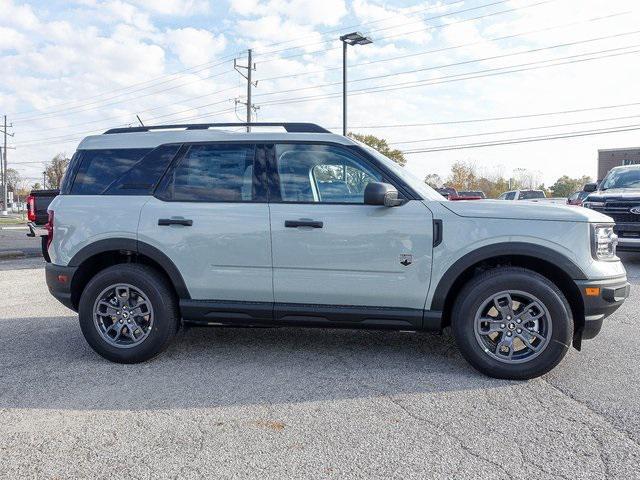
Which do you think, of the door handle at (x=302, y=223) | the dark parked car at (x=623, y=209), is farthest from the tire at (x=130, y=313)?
the dark parked car at (x=623, y=209)

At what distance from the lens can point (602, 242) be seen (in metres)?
3.89

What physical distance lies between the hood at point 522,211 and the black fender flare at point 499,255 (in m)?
0.23

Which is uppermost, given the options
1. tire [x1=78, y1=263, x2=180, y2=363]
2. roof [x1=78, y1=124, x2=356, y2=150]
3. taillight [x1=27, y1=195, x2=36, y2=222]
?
roof [x1=78, y1=124, x2=356, y2=150]

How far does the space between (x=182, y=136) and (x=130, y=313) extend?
159cm

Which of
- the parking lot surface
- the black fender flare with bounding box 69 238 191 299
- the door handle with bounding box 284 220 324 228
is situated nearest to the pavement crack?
A: the parking lot surface

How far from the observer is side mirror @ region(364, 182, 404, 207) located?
380 centimetres

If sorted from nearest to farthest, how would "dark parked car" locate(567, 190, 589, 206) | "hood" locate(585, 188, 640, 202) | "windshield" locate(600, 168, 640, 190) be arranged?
"hood" locate(585, 188, 640, 202), "windshield" locate(600, 168, 640, 190), "dark parked car" locate(567, 190, 589, 206)

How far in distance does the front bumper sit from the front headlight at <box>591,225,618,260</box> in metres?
0.20

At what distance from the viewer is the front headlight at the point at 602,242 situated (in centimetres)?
381

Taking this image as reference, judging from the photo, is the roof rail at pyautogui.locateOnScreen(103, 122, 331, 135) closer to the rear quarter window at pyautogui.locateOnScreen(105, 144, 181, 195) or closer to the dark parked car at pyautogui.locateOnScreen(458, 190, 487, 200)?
the rear quarter window at pyautogui.locateOnScreen(105, 144, 181, 195)

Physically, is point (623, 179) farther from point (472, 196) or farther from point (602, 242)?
point (602, 242)

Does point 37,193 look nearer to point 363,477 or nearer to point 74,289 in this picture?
point 74,289

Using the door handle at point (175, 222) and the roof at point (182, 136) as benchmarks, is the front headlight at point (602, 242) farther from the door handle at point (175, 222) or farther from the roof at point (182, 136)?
the door handle at point (175, 222)

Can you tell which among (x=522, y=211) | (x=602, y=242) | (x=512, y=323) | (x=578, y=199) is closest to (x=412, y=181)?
(x=522, y=211)
